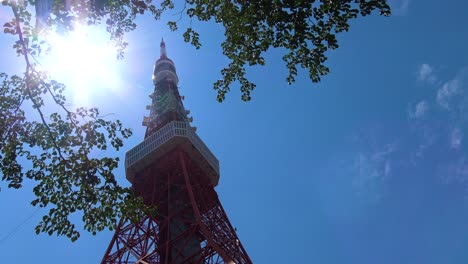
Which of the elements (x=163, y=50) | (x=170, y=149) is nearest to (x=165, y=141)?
(x=170, y=149)

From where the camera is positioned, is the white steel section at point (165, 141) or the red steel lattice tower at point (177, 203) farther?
the white steel section at point (165, 141)

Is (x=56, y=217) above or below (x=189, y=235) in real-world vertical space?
below

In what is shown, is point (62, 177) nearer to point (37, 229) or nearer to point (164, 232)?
point (37, 229)

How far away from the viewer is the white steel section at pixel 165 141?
1321 inches

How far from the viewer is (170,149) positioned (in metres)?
33.6

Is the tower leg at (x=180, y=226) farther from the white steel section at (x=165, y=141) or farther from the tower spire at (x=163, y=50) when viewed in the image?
the tower spire at (x=163, y=50)

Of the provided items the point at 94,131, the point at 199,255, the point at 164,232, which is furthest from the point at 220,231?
the point at 94,131

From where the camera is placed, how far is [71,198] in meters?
8.66

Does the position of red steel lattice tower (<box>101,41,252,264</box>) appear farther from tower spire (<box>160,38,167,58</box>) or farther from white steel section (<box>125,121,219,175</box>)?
tower spire (<box>160,38,167,58</box>)

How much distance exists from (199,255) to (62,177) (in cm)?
2170

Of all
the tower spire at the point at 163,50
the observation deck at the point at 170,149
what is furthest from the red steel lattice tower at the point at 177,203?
the tower spire at the point at 163,50

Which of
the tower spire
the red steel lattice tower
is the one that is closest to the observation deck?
the red steel lattice tower

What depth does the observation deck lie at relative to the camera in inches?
1316

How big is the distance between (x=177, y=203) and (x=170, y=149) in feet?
11.6
